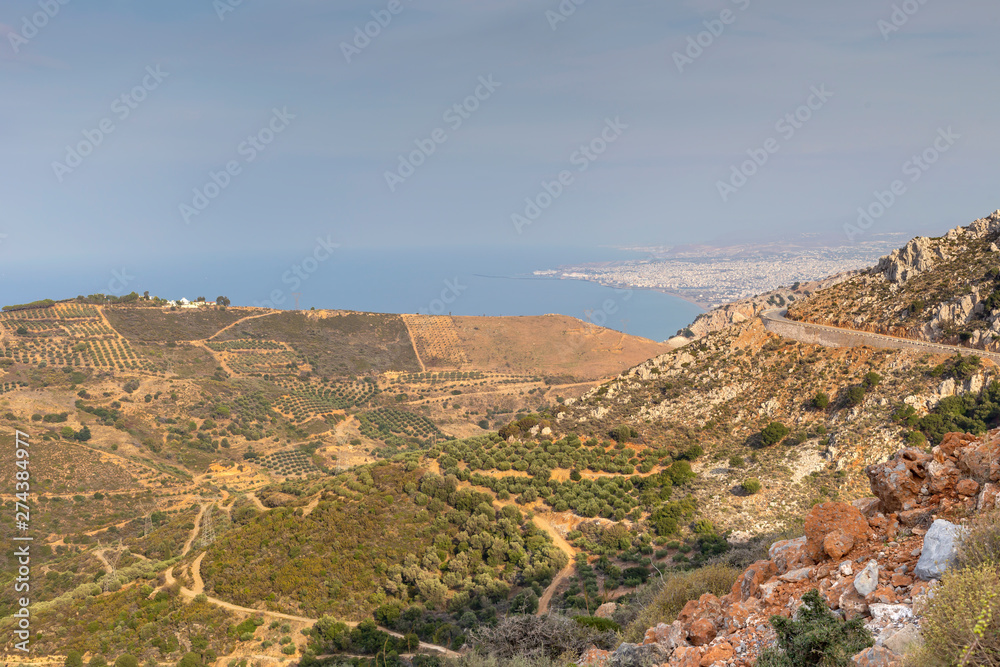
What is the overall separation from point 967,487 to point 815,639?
3.86m

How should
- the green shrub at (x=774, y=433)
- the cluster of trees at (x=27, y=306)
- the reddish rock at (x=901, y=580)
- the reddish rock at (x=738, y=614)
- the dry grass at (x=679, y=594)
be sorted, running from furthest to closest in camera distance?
the cluster of trees at (x=27, y=306)
the green shrub at (x=774, y=433)
the dry grass at (x=679, y=594)
the reddish rock at (x=738, y=614)
the reddish rock at (x=901, y=580)

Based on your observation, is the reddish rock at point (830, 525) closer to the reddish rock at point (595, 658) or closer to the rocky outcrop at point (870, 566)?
the rocky outcrop at point (870, 566)

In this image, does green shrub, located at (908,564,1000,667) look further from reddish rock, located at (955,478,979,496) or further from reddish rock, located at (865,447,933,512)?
reddish rock, located at (865,447,933,512)

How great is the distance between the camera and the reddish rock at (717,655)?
688cm

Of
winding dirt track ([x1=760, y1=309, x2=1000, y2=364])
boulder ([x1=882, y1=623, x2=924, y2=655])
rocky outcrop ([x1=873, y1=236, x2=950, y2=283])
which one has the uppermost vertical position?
rocky outcrop ([x1=873, y1=236, x2=950, y2=283])

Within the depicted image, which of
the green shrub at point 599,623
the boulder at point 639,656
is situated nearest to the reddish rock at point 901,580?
the boulder at point 639,656

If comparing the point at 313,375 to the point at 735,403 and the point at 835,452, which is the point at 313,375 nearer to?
the point at 735,403

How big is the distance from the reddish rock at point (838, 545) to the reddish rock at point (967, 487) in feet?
5.53

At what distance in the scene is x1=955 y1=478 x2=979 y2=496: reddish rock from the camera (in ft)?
24.2

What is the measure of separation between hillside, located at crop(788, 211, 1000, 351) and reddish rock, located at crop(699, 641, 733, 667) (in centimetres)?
2441

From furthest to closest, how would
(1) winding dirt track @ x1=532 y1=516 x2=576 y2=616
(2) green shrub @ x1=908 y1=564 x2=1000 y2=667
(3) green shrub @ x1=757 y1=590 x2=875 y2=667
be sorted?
(1) winding dirt track @ x1=532 y1=516 x2=576 y2=616, (3) green shrub @ x1=757 y1=590 x2=875 y2=667, (2) green shrub @ x1=908 y1=564 x2=1000 y2=667

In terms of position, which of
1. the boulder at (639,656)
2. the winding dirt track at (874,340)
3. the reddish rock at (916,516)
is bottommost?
the boulder at (639,656)

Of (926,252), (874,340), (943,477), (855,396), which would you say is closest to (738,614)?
(943,477)

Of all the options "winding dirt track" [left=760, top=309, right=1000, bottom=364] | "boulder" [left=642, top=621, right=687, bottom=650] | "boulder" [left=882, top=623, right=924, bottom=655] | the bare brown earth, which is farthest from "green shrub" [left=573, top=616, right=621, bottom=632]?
the bare brown earth
